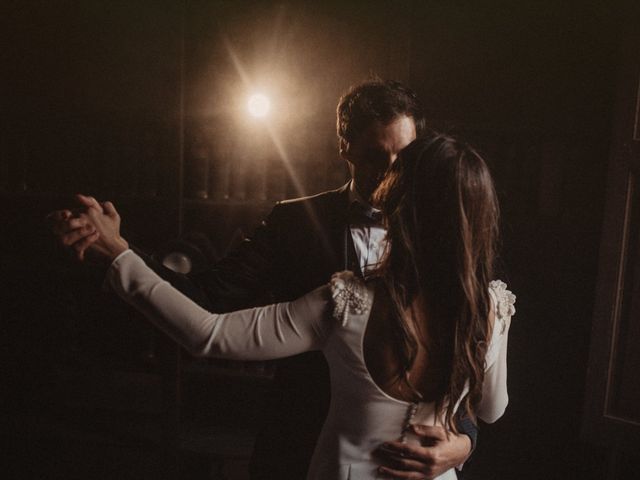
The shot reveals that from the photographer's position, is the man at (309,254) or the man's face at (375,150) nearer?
the man at (309,254)

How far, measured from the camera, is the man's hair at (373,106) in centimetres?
167

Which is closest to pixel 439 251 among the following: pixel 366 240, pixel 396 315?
pixel 396 315

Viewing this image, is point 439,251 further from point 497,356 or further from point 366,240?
point 366,240

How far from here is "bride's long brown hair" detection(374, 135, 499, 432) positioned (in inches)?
39.0

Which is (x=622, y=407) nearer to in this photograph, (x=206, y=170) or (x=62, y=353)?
(x=206, y=170)

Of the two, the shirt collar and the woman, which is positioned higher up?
the shirt collar

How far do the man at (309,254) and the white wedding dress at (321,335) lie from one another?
332 millimetres

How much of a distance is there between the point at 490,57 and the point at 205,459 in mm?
2355

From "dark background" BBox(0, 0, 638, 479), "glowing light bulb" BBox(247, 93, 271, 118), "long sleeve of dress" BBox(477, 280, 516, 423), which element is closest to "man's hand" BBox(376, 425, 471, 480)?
"long sleeve of dress" BBox(477, 280, 516, 423)

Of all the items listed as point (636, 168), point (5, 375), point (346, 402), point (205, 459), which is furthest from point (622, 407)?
point (5, 375)

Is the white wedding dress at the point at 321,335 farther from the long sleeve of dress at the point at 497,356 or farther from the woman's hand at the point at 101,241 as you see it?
the long sleeve of dress at the point at 497,356

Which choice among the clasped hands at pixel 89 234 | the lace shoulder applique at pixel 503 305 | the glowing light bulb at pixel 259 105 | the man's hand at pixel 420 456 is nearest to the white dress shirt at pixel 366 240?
the lace shoulder applique at pixel 503 305

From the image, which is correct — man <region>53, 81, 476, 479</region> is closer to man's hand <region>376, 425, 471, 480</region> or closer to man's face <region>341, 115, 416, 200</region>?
man's face <region>341, 115, 416, 200</region>

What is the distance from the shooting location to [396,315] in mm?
981
